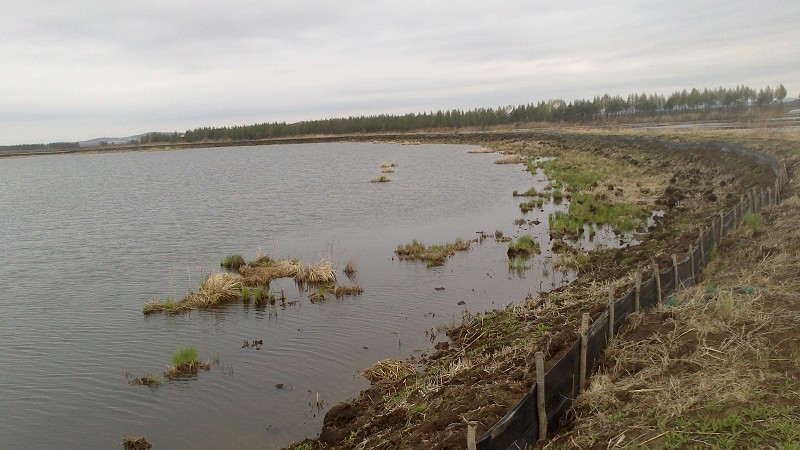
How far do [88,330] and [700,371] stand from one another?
14000mm

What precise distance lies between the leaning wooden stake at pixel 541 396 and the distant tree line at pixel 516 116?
94.0 m

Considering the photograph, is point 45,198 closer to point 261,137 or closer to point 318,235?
point 318,235

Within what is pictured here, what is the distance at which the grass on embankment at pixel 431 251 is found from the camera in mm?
19820

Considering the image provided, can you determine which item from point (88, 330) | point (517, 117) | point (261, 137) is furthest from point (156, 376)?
point (261, 137)

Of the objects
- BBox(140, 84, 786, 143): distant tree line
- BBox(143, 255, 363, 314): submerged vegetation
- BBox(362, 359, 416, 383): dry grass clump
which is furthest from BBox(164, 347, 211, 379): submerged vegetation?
BBox(140, 84, 786, 143): distant tree line

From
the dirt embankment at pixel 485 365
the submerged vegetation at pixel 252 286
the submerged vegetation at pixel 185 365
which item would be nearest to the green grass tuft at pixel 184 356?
the submerged vegetation at pixel 185 365

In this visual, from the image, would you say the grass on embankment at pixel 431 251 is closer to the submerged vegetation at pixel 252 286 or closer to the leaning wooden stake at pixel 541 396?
the submerged vegetation at pixel 252 286

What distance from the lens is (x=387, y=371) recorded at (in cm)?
1105

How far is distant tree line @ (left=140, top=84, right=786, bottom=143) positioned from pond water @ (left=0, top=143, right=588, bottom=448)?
8233 centimetres

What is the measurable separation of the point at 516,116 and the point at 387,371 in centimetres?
14124

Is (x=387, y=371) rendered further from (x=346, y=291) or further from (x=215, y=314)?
(x=215, y=314)

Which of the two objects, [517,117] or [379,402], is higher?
[517,117]

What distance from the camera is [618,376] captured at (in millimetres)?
8234

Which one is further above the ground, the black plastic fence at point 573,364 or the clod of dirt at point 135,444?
the black plastic fence at point 573,364
